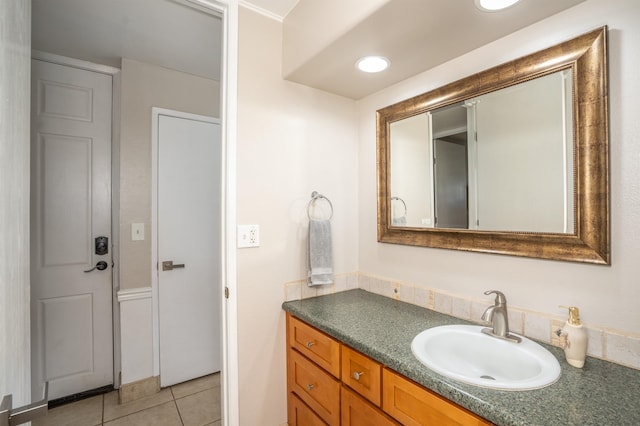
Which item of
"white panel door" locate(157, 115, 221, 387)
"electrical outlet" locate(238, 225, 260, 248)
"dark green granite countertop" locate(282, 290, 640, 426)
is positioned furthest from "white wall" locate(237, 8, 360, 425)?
"white panel door" locate(157, 115, 221, 387)

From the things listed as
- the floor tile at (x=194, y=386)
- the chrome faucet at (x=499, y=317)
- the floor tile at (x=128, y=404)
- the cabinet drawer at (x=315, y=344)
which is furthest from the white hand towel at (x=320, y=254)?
the floor tile at (x=128, y=404)

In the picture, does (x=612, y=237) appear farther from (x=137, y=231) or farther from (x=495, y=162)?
(x=137, y=231)

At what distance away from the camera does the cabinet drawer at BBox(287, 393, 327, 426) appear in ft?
4.69

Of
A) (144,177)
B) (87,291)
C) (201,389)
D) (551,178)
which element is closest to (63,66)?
(144,177)

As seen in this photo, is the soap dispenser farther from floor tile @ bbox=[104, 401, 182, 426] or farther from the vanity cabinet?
floor tile @ bbox=[104, 401, 182, 426]

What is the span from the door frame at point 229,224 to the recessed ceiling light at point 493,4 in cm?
111

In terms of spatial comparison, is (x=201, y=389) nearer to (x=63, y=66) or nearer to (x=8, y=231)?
(x=8, y=231)

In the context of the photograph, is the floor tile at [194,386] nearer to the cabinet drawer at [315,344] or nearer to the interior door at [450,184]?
the cabinet drawer at [315,344]

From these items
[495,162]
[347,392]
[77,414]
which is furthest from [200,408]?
[495,162]

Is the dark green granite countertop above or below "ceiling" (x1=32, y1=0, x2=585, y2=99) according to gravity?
below

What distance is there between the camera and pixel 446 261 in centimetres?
145

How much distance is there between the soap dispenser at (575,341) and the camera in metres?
0.92

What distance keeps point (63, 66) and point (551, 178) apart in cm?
309

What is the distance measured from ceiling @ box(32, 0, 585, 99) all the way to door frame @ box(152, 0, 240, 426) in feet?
0.72
